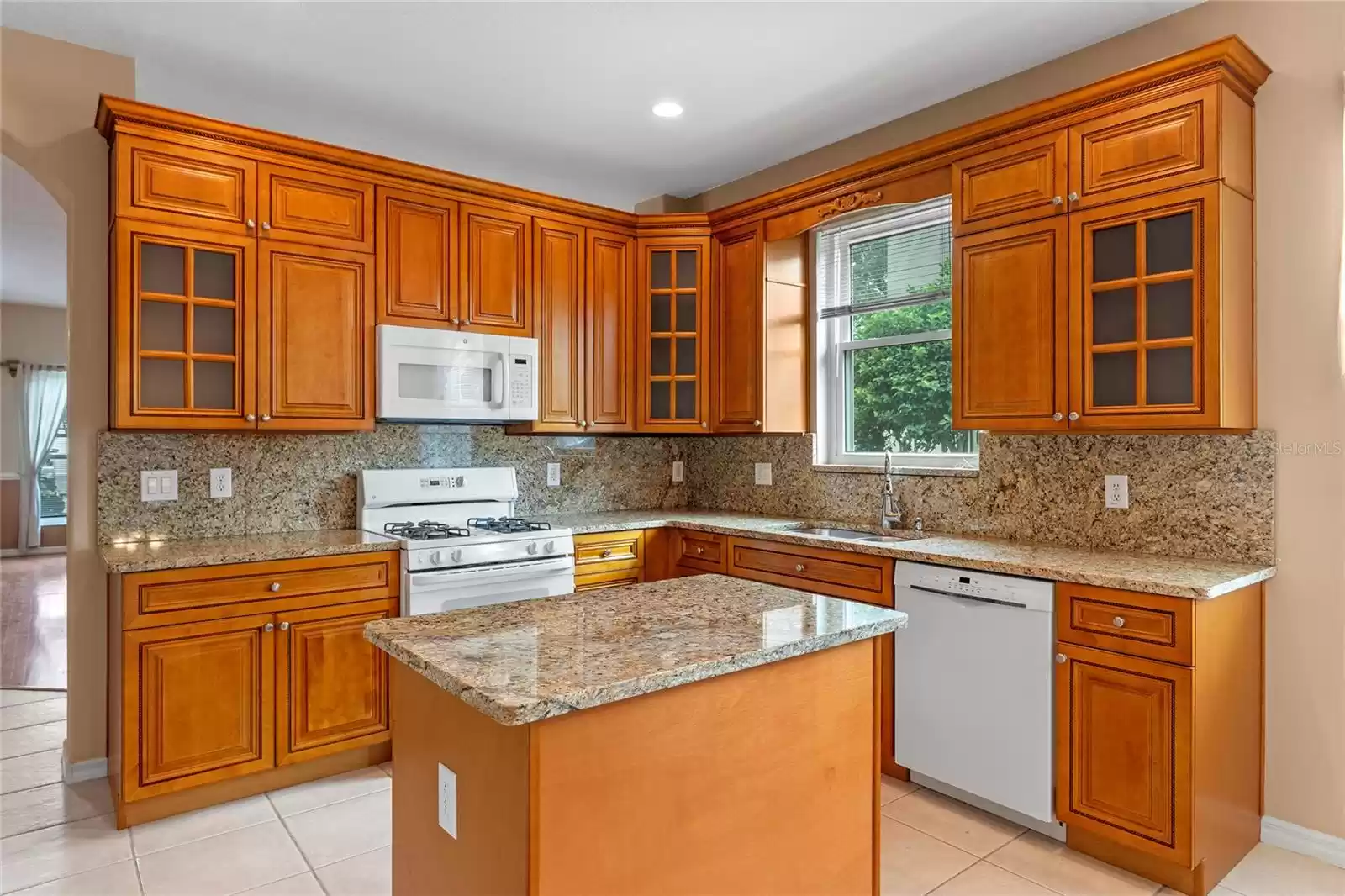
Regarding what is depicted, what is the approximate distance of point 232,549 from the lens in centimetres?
283

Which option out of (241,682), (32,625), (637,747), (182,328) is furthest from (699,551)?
(32,625)

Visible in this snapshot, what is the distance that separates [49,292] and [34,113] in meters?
6.67

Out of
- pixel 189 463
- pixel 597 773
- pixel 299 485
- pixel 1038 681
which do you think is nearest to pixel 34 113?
pixel 189 463

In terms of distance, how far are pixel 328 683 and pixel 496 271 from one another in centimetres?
190

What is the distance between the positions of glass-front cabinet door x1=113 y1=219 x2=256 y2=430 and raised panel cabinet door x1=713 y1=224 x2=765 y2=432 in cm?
215

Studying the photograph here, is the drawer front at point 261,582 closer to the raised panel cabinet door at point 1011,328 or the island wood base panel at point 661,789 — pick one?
the island wood base panel at point 661,789

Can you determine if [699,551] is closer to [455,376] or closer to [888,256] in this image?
[455,376]

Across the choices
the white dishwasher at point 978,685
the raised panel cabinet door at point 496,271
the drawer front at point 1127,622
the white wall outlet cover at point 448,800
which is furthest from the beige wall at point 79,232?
the drawer front at point 1127,622

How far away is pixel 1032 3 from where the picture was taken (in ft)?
8.65

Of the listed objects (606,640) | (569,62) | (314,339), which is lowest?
(606,640)

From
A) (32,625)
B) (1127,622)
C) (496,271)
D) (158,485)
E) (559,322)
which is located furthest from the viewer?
(32,625)

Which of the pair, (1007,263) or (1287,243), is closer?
(1287,243)

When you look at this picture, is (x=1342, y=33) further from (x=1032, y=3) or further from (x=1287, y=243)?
(x=1032, y=3)

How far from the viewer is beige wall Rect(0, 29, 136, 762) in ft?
9.46
